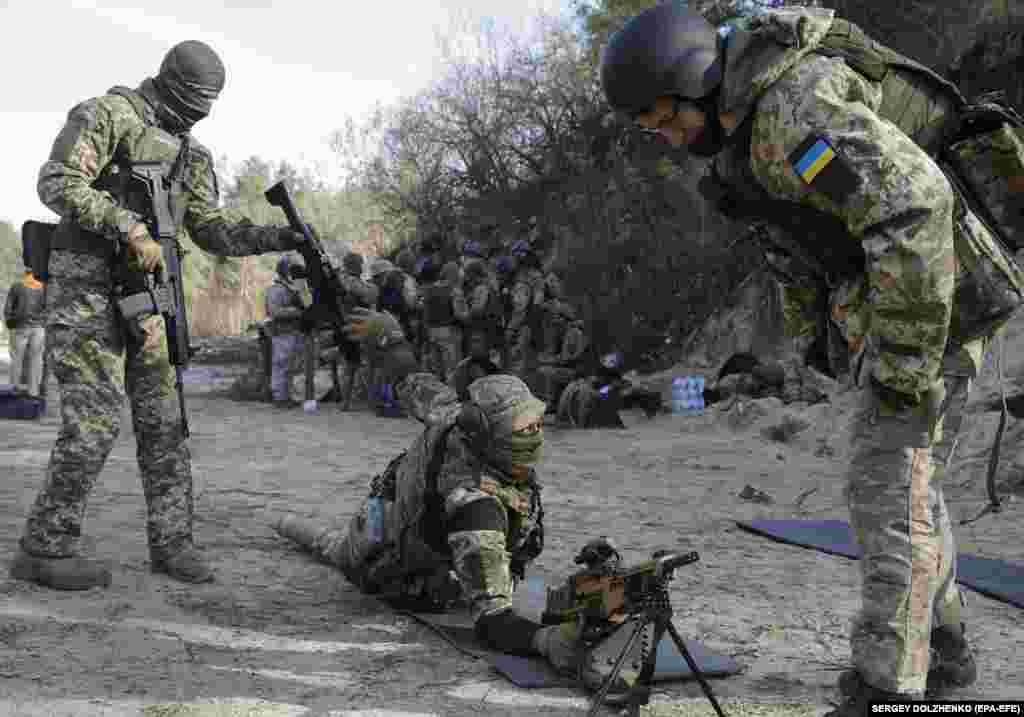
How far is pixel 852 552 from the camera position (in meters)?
5.22

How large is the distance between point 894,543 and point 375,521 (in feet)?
7.15

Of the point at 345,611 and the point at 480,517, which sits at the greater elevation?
the point at 480,517

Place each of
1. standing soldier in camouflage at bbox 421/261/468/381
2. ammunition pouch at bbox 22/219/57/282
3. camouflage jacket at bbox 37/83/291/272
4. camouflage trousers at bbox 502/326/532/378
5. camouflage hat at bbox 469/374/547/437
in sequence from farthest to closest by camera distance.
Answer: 1. camouflage trousers at bbox 502/326/532/378
2. standing soldier in camouflage at bbox 421/261/468/381
3. ammunition pouch at bbox 22/219/57/282
4. camouflage jacket at bbox 37/83/291/272
5. camouflage hat at bbox 469/374/547/437

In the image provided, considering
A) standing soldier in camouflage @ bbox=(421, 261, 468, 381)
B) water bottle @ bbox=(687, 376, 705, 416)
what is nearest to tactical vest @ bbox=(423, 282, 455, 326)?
standing soldier in camouflage @ bbox=(421, 261, 468, 381)

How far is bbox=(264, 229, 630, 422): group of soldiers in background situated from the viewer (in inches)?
475

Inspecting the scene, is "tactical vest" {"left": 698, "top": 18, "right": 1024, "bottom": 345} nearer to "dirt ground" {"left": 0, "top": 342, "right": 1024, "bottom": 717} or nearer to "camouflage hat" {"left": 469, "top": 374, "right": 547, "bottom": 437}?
"camouflage hat" {"left": 469, "top": 374, "right": 547, "bottom": 437}

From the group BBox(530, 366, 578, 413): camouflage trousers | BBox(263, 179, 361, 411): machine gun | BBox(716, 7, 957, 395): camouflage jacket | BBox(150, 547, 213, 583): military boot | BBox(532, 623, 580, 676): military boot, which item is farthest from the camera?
BBox(530, 366, 578, 413): camouflage trousers

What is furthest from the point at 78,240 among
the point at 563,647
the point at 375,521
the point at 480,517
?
the point at 563,647

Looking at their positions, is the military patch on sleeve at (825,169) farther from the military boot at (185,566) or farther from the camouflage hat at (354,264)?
the camouflage hat at (354,264)

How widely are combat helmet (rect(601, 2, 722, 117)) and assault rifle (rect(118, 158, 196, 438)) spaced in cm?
218

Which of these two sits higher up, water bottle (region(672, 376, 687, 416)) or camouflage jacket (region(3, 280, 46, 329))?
camouflage jacket (region(3, 280, 46, 329))

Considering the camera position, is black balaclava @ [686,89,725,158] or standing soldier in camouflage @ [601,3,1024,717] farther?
black balaclava @ [686,89,725,158]

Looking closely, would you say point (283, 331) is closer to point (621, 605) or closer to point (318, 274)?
point (318, 274)

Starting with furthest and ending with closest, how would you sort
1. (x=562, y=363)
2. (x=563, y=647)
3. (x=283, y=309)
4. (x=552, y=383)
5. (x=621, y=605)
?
(x=283, y=309), (x=562, y=363), (x=552, y=383), (x=563, y=647), (x=621, y=605)
